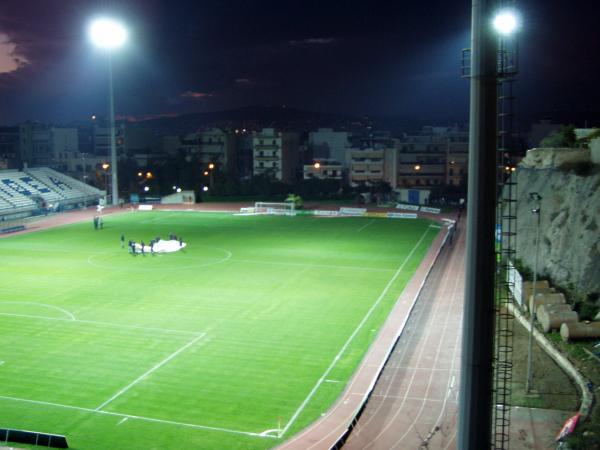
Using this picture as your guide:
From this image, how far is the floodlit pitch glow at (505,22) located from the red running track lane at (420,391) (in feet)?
32.8

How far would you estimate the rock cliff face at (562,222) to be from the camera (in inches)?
990

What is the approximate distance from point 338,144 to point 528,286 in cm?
7776

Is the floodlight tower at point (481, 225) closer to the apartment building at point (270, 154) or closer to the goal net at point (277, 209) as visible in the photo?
the goal net at point (277, 209)

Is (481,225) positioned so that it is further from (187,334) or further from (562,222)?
(562,222)

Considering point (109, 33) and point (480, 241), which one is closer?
point (480, 241)

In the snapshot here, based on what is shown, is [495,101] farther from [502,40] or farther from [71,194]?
[71,194]

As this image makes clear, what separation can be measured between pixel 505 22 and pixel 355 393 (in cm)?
1244

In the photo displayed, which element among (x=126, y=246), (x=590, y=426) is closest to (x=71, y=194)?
(x=126, y=246)

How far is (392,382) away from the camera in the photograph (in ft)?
60.2

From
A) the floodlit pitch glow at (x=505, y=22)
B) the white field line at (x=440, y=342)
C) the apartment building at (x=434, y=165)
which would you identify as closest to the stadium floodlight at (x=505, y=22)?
the floodlit pitch glow at (x=505, y=22)

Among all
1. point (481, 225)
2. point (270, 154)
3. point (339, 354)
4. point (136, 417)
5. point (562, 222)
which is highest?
point (270, 154)

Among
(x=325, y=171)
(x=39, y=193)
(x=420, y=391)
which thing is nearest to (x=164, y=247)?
(x=420, y=391)

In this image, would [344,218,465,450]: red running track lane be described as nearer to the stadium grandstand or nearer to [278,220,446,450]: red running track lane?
[278,220,446,450]: red running track lane

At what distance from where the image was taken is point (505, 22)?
7.16m
